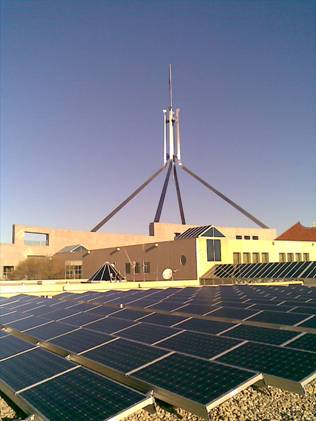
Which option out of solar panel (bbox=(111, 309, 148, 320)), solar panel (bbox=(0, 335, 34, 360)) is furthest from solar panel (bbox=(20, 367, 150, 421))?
solar panel (bbox=(111, 309, 148, 320))

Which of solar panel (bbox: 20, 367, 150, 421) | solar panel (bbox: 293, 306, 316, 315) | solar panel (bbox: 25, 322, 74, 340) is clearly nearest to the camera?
solar panel (bbox: 20, 367, 150, 421)

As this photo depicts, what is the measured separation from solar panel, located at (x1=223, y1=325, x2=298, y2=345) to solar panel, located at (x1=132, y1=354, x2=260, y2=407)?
5.95ft

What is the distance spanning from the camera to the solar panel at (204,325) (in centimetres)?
913

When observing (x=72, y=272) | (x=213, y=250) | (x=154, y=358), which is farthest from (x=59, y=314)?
(x=72, y=272)

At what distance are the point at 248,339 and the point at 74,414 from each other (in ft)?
13.3

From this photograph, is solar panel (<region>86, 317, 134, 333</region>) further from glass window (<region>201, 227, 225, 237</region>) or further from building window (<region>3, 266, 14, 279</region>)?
building window (<region>3, 266, 14, 279</region>)

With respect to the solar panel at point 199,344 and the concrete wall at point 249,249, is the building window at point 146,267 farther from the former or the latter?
the solar panel at point 199,344

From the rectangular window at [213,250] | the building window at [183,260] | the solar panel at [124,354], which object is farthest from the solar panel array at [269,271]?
the solar panel at [124,354]

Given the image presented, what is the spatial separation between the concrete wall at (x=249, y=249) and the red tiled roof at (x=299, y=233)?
38.0 metres

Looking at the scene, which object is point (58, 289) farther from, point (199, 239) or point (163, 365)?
point (163, 365)

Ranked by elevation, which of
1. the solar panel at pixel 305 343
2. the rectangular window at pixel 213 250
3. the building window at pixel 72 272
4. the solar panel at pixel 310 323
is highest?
the rectangular window at pixel 213 250

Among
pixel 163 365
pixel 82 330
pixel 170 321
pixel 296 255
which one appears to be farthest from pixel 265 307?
pixel 296 255

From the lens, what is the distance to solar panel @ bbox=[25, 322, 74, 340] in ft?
34.0

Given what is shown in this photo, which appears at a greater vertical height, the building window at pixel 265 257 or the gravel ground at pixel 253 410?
the building window at pixel 265 257
